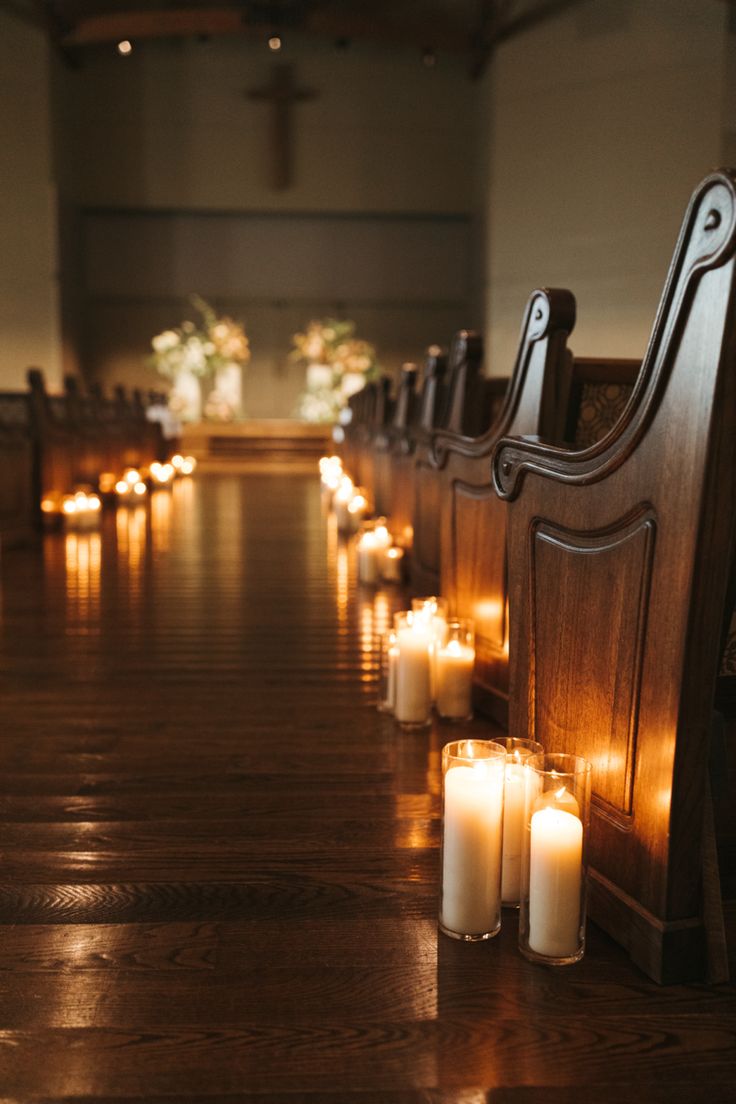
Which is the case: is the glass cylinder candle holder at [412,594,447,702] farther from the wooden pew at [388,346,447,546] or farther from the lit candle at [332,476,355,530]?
the lit candle at [332,476,355,530]

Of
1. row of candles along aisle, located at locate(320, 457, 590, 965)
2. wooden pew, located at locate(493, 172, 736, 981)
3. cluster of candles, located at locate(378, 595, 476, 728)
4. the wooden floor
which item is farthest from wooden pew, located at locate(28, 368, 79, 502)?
row of candles along aisle, located at locate(320, 457, 590, 965)

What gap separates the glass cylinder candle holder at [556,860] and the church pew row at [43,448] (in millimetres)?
5379

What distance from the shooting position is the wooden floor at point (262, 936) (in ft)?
4.39

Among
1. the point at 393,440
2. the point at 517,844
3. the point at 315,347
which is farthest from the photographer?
the point at 315,347

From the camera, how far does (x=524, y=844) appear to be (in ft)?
5.29

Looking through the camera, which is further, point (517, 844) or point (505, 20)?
point (505, 20)

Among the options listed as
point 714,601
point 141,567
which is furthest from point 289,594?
point 714,601

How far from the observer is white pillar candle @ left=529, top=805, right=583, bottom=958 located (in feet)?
5.16

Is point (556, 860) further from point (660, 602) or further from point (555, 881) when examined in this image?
point (660, 602)

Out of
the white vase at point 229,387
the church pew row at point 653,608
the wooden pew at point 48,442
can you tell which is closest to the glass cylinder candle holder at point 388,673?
the church pew row at point 653,608

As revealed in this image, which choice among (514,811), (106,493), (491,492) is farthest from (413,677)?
(106,493)

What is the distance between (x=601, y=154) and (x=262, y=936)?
1342 cm

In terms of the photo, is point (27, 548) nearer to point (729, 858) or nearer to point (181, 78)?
point (729, 858)

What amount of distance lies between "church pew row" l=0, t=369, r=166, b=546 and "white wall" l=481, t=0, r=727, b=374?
22.2 ft
